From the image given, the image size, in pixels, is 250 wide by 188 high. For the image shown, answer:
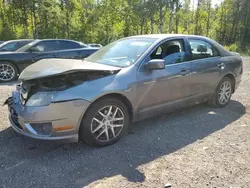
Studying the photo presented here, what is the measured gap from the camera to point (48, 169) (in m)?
2.88

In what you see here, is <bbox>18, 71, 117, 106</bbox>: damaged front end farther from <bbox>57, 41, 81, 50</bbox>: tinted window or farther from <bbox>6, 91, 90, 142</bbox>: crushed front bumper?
<bbox>57, 41, 81, 50</bbox>: tinted window

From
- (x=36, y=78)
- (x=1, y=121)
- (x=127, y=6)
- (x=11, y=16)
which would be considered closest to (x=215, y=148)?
(x=36, y=78)

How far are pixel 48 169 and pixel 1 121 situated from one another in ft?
6.15

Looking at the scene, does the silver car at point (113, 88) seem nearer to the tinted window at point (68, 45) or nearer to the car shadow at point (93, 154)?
the car shadow at point (93, 154)

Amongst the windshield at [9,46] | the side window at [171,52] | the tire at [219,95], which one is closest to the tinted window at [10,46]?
the windshield at [9,46]

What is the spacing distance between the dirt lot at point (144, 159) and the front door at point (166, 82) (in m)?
0.43

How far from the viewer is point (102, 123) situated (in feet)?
10.8

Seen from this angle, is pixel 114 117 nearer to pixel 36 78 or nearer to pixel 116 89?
pixel 116 89

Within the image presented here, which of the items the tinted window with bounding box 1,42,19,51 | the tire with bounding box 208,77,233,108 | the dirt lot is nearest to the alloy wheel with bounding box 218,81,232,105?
the tire with bounding box 208,77,233,108

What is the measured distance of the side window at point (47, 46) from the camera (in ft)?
27.0

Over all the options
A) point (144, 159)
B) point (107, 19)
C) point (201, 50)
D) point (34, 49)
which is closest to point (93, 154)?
point (144, 159)

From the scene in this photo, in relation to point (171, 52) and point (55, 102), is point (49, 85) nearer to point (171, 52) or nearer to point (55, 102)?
point (55, 102)

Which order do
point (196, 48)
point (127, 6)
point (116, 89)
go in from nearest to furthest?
point (116, 89), point (196, 48), point (127, 6)

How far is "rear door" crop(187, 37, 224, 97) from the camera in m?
4.34
